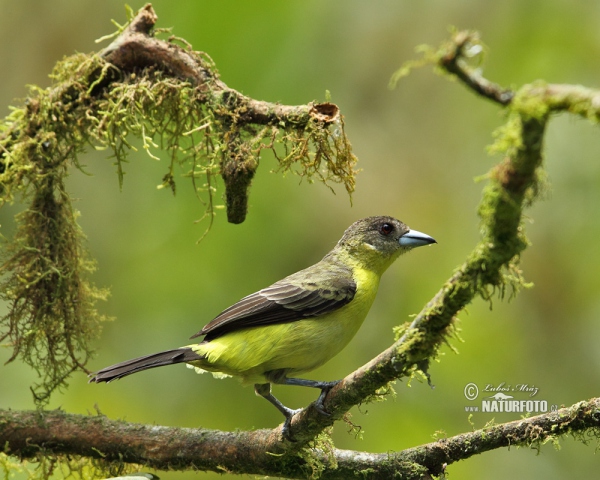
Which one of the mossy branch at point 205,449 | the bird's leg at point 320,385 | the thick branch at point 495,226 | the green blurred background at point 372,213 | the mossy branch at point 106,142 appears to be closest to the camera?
the thick branch at point 495,226

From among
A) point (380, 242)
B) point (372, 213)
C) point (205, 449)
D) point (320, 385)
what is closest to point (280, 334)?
point (320, 385)

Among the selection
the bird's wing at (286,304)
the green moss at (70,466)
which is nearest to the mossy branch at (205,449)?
the green moss at (70,466)

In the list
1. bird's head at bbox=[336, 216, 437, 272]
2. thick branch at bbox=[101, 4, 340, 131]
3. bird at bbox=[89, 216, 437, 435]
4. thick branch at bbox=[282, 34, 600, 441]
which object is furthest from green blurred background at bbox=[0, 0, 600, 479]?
thick branch at bbox=[282, 34, 600, 441]

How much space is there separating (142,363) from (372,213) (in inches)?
110

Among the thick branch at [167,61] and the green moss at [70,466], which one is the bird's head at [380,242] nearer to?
the thick branch at [167,61]

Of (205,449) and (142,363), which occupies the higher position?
(142,363)

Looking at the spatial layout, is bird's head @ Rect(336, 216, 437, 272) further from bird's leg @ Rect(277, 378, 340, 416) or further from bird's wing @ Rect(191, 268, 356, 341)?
bird's leg @ Rect(277, 378, 340, 416)

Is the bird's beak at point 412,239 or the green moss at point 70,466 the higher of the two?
the bird's beak at point 412,239

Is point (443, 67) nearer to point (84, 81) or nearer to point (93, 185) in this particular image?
point (84, 81)

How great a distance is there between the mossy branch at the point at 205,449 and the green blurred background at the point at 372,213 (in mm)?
1991

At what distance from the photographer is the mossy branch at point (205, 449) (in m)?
3.21

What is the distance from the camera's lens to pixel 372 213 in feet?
19.7

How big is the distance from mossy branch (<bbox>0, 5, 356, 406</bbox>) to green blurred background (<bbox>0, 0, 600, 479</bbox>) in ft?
6.04

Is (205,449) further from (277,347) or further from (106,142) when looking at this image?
(106,142)
